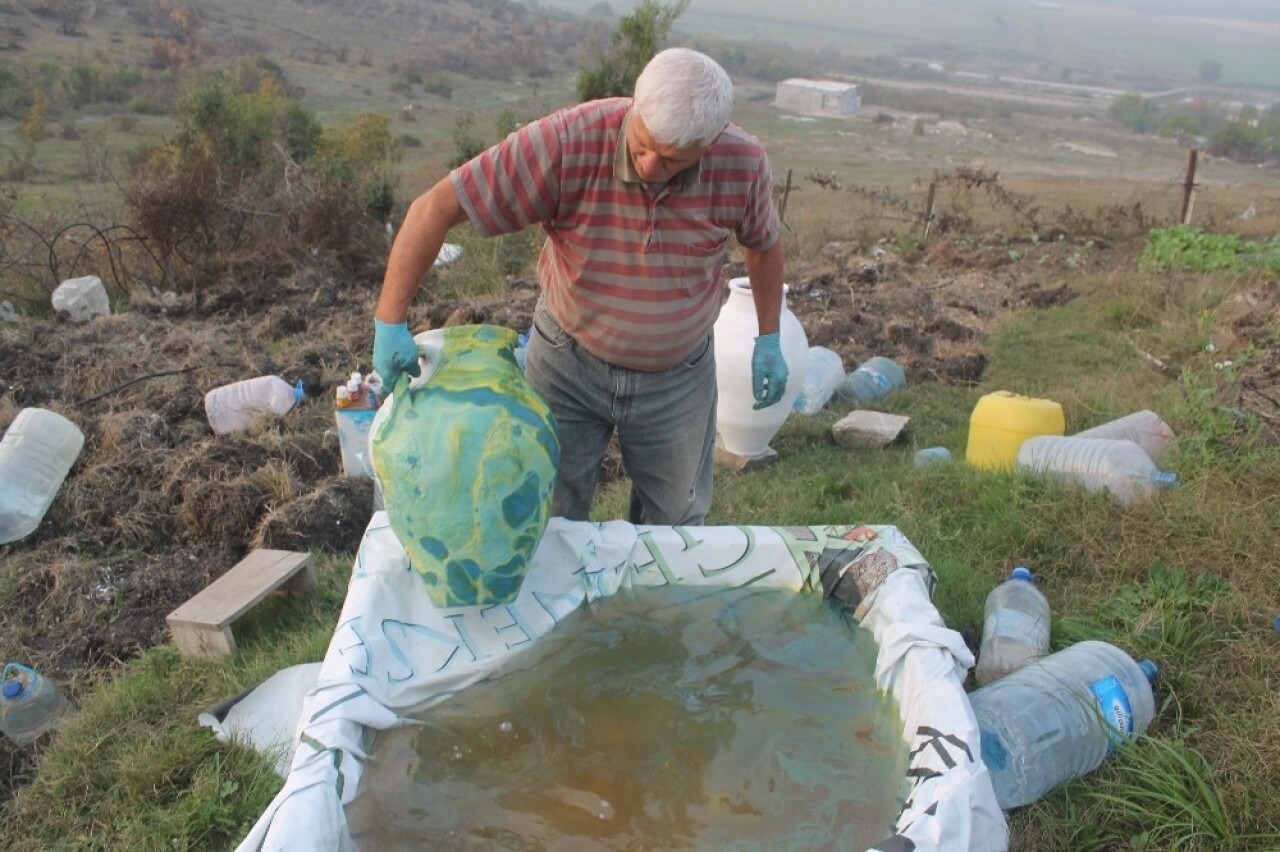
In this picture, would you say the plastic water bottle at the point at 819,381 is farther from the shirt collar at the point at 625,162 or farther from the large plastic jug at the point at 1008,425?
the shirt collar at the point at 625,162

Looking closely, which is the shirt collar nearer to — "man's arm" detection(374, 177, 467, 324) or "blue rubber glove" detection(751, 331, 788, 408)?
"man's arm" detection(374, 177, 467, 324)

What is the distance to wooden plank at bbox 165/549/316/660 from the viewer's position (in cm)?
282

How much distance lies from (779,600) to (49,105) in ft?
94.2

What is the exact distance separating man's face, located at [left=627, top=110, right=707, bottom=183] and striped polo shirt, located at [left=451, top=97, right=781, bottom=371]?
4 centimetres

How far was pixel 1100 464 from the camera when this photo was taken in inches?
139

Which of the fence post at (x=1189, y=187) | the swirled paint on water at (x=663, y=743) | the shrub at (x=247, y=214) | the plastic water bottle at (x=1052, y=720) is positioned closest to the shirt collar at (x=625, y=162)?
the swirled paint on water at (x=663, y=743)

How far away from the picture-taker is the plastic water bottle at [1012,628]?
101 inches

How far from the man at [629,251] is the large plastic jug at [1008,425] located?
1667 mm

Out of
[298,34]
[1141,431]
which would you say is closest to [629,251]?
[1141,431]

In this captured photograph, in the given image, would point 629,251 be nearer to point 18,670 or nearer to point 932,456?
point 18,670

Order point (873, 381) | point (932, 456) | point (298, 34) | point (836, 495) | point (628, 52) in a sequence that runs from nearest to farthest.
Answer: point (836, 495) → point (932, 456) → point (873, 381) → point (628, 52) → point (298, 34)

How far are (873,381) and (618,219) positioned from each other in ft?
11.2

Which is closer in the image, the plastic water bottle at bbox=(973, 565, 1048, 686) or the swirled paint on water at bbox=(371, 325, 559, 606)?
the swirled paint on water at bbox=(371, 325, 559, 606)

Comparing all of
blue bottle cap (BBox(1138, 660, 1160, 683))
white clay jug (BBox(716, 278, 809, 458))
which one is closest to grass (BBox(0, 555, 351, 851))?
white clay jug (BBox(716, 278, 809, 458))
